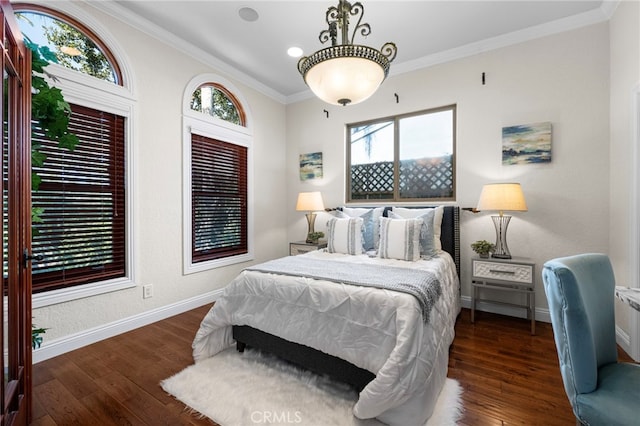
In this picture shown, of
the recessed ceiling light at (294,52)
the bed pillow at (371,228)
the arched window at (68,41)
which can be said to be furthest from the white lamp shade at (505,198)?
the arched window at (68,41)

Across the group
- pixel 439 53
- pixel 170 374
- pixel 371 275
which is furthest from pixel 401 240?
pixel 439 53

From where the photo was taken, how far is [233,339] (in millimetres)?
2285

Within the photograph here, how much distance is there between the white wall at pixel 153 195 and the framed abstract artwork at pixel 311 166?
5.89 feet

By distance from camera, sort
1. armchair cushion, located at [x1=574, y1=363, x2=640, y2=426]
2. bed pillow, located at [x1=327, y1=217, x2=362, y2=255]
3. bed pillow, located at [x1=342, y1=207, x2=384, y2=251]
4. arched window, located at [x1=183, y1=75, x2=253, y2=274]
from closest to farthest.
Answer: armchair cushion, located at [x1=574, y1=363, x2=640, y2=426]
bed pillow, located at [x1=327, y1=217, x2=362, y2=255]
bed pillow, located at [x1=342, y1=207, x2=384, y2=251]
arched window, located at [x1=183, y1=75, x2=253, y2=274]

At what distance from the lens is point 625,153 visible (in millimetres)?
2307

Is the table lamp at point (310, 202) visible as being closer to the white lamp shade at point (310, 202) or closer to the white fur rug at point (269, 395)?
the white lamp shade at point (310, 202)

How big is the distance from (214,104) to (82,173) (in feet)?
5.86

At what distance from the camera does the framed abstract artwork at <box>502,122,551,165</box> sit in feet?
9.37

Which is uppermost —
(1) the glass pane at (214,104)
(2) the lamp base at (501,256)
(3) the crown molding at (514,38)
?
(3) the crown molding at (514,38)

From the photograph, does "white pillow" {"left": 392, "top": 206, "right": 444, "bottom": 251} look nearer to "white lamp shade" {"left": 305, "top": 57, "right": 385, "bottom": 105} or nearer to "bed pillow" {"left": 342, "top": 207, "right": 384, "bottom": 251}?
"bed pillow" {"left": 342, "top": 207, "right": 384, "bottom": 251}

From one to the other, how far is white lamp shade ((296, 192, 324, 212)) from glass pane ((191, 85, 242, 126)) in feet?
4.66

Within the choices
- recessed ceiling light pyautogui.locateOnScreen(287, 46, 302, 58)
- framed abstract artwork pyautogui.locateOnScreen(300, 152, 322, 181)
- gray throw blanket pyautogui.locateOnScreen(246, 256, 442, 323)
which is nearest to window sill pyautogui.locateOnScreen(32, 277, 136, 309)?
gray throw blanket pyautogui.locateOnScreen(246, 256, 442, 323)

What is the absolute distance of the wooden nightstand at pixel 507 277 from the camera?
2.61m

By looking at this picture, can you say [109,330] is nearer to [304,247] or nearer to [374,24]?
[304,247]
